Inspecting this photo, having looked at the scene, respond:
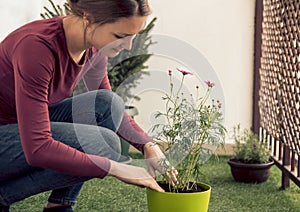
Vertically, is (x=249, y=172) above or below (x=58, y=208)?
below

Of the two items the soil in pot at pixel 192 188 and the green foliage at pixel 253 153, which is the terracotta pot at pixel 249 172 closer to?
the green foliage at pixel 253 153

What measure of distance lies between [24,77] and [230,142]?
239cm

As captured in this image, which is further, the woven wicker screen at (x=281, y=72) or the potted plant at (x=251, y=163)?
the potted plant at (x=251, y=163)

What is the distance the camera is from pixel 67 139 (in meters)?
1.76

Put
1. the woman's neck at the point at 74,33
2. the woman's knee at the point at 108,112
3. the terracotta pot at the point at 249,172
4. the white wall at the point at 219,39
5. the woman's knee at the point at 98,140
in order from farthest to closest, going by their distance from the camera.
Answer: the white wall at the point at 219,39 < the terracotta pot at the point at 249,172 < the woman's knee at the point at 108,112 < the woman's knee at the point at 98,140 < the woman's neck at the point at 74,33

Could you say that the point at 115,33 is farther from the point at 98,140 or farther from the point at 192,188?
the point at 192,188

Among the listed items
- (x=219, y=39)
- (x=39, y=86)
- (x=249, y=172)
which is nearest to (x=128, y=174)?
(x=39, y=86)

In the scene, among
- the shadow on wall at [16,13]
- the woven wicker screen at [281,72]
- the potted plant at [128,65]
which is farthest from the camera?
the potted plant at [128,65]

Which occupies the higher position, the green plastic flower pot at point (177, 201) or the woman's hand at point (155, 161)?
the woman's hand at point (155, 161)

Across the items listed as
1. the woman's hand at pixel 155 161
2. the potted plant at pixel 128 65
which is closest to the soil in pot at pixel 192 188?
the woman's hand at pixel 155 161

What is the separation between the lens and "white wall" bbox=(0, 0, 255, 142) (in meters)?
3.65

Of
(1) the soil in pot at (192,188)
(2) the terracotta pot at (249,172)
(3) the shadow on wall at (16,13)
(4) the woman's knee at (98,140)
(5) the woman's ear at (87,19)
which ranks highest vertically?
(5) the woman's ear at (87,19)

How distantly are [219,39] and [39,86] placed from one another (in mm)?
2300

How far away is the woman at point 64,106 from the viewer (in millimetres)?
1539
